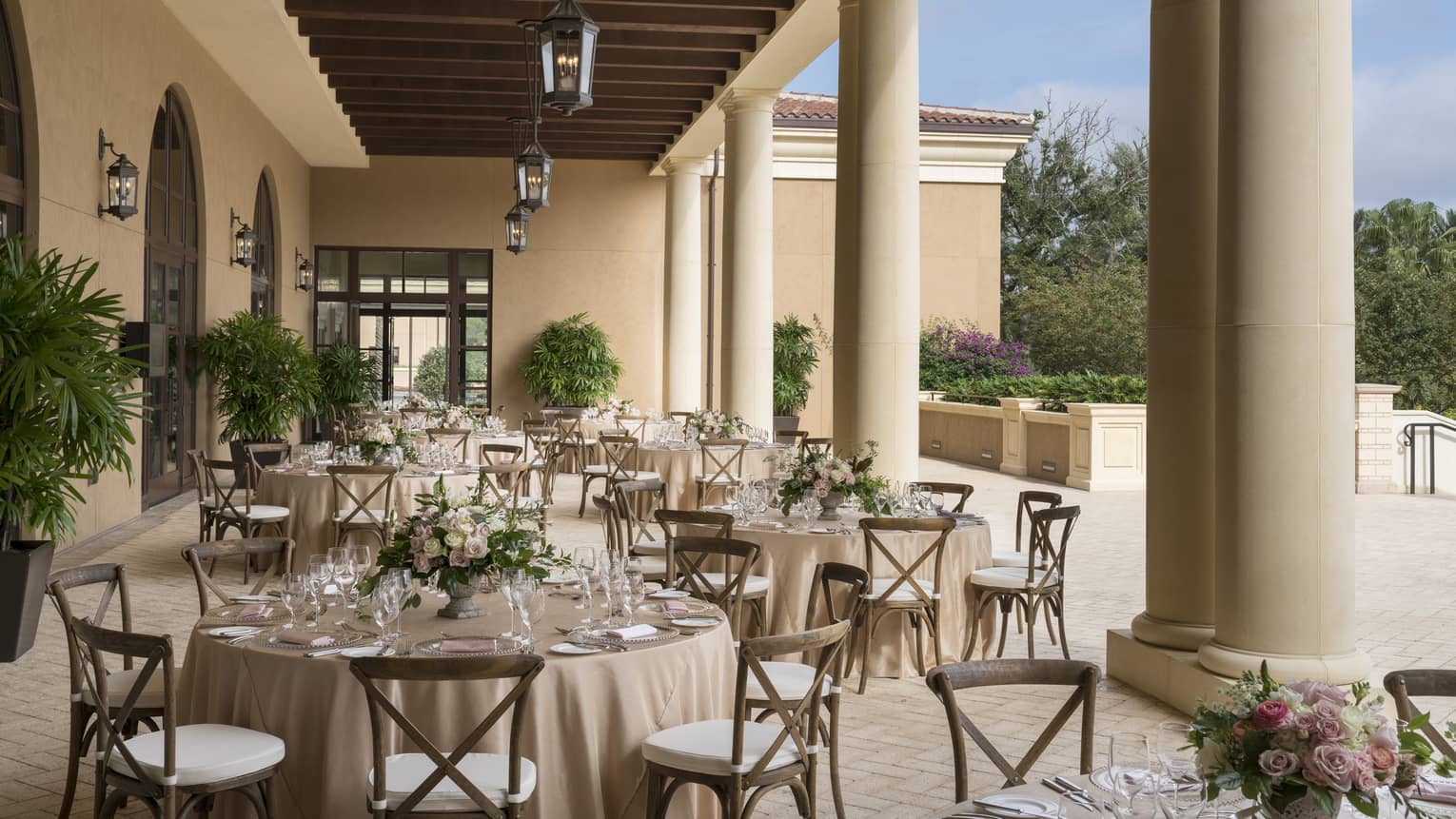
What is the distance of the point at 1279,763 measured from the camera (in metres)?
1.94

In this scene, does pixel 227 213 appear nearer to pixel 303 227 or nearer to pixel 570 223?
pixel 303 227

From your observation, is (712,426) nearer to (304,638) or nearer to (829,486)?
(829,486)

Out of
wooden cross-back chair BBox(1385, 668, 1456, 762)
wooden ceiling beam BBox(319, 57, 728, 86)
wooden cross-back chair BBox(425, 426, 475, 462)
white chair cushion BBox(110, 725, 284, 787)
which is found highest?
wooden ceiling beam BBox(319, 57, 728, 86)

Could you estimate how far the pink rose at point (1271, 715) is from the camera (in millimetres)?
1952

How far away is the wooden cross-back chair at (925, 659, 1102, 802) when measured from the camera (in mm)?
2805

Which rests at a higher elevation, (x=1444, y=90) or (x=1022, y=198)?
(x=1444, y=90)

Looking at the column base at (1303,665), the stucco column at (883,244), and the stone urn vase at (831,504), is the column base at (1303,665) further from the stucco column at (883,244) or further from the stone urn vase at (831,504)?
the stucco column at (883,244)

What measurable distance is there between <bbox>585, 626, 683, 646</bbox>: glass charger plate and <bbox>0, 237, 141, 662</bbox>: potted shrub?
3366 millimetres

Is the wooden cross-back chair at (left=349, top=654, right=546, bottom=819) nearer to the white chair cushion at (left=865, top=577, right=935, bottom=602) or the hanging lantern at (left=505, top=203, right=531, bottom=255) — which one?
the white chair cushion at (left=865, top=577, right=935, bottom=602)

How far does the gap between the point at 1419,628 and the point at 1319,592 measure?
3029 millimetres

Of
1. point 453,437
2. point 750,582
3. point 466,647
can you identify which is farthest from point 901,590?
point 453,437

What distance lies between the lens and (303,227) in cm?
1959

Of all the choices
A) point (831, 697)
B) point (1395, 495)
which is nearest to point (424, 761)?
point (831, 697)

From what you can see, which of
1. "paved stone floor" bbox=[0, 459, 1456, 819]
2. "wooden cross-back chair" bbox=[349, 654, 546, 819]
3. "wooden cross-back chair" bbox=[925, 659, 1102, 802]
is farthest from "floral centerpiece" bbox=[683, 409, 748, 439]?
"wooden cross-back chair" bbox=[925, 659, 1102, 802]
